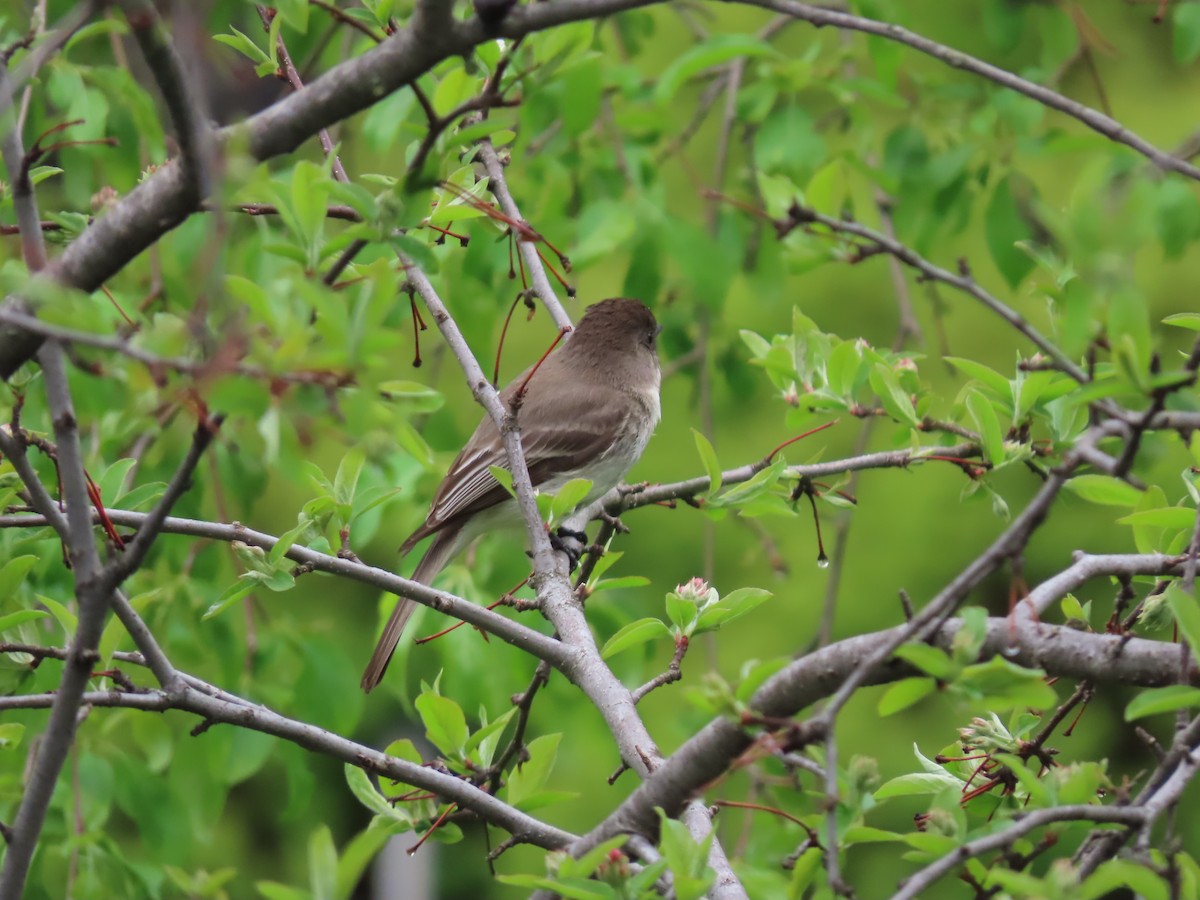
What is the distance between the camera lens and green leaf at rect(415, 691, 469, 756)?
2090 millimetres

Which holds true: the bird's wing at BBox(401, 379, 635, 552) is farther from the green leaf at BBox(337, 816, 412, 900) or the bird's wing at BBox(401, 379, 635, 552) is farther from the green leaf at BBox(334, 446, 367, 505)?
the green leaf at BBox(337, 816, 412, 900)

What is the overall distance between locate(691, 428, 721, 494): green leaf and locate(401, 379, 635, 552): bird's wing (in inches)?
70.2

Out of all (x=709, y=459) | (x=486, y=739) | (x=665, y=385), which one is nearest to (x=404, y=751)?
(x=486, y=739)

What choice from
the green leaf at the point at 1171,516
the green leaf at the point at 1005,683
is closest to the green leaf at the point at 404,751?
Result: the green leaf at the point at 1005,683

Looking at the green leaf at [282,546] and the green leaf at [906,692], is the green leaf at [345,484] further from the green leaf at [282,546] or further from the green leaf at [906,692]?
the green leaf at [906,692]

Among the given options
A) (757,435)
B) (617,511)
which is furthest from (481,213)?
(757,435)

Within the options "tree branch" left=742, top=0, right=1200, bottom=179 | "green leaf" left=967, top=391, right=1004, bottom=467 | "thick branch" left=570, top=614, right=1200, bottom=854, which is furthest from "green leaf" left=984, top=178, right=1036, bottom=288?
"thick branch" left=570, top=614, right=1200, bottom=854

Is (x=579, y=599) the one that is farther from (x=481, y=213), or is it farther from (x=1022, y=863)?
(x=1022, y=863)

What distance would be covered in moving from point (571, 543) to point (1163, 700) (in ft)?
9.12

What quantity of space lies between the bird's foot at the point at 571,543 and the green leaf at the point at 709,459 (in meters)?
1.12

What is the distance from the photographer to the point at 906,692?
1.50 m

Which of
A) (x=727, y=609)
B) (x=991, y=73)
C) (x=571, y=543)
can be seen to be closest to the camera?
(x=991, y=73)

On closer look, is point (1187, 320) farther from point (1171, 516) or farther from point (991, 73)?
point (991, 73)

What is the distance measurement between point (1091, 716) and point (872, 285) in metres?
2.03
